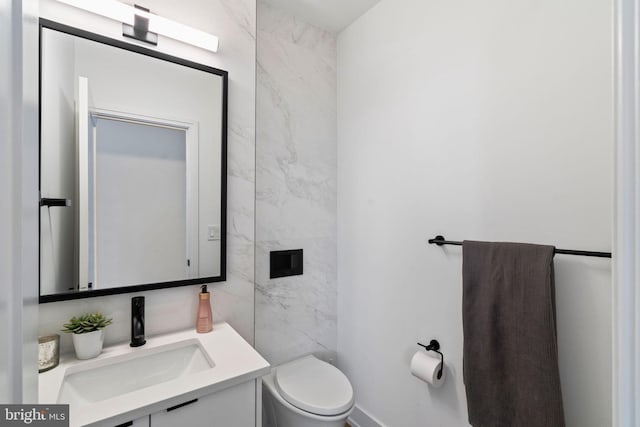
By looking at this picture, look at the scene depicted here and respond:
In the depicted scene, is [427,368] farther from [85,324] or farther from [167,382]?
[85,324]

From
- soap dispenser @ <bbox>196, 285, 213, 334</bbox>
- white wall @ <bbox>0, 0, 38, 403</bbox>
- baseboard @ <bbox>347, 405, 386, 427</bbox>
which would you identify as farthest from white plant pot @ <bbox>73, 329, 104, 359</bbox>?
baseboard @ <bbox>347, 405, 386, 427</bbox>

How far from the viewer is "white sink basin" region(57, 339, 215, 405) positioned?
1.00m

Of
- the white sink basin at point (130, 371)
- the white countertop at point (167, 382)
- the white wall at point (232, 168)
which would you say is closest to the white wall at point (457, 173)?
the white wall at point (232, 168)

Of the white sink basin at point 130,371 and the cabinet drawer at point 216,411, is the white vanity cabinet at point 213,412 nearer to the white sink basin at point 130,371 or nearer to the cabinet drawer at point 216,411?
the cabinet drawer at point 216,411

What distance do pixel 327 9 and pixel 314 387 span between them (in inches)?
82.8

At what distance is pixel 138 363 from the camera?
1.12 meters

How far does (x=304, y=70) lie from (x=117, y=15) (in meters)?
0.98

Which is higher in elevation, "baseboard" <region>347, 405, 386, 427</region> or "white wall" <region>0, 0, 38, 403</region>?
"white wall" <region>0, 0, 38, 403</region>

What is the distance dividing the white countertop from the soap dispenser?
0.08 ft

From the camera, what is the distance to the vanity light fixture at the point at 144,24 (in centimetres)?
113

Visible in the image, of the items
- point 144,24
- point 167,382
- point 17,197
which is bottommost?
point 167,382

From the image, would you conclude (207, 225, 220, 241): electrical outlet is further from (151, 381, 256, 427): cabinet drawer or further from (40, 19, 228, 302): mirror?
(151, 381, 256, 427): cabinet drawer

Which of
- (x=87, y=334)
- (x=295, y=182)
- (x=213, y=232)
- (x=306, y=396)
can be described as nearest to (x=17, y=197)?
(x=87, y=334)

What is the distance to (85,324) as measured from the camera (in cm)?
107
